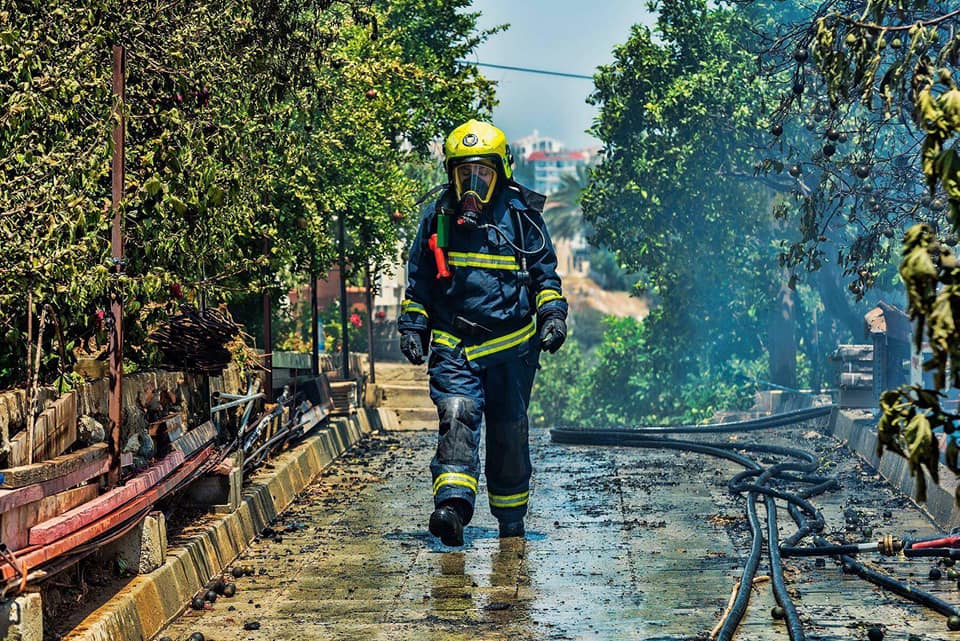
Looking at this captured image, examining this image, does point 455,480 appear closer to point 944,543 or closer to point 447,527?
point 447,527

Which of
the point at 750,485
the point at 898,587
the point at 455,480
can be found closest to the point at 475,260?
the point at 455,480

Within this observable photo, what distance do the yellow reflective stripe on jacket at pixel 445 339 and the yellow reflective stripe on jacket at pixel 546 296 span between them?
622mm

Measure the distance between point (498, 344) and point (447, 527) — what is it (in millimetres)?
1489

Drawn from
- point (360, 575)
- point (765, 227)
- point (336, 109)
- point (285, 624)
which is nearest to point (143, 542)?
point (285, 624)

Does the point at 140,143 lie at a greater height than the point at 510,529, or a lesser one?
→ greater

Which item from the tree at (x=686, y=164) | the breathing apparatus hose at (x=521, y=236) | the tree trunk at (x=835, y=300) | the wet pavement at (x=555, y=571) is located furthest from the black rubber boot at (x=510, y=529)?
the tree trunk at (x=835, y=300)

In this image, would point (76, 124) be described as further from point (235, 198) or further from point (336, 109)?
point (336, 109)

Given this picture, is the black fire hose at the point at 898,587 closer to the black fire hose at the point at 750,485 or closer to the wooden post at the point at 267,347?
the black fire hose at the point at 750,485

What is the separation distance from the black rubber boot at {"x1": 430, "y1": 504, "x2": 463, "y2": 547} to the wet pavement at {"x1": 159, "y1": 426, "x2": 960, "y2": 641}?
13cm

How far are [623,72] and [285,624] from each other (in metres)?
27.5

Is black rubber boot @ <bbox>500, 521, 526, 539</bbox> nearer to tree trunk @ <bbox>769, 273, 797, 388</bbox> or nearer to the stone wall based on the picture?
the stone wall

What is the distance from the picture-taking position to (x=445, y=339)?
1026cm

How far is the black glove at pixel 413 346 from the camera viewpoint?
33.1 feet

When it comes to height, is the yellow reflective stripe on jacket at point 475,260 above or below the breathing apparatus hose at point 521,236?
below
